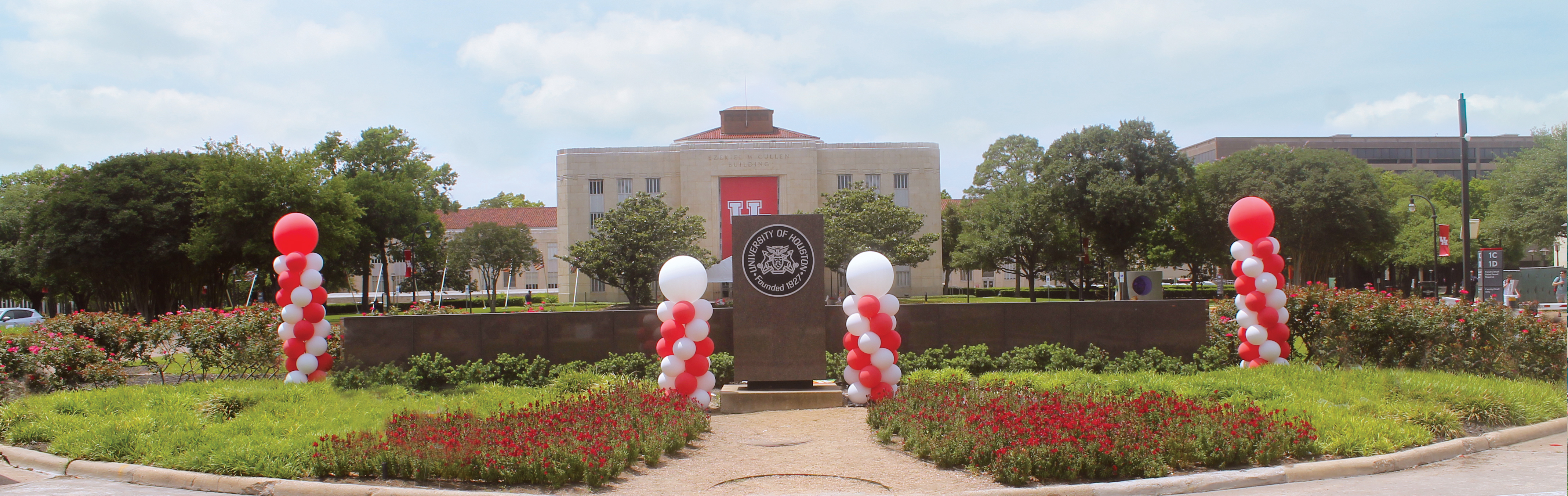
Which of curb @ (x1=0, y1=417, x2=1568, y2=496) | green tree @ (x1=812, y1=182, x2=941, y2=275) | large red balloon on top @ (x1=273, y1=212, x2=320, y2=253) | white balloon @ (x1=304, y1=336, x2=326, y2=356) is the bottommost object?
curb @ (x1=0, y1=417, x2=1568, y2=496)

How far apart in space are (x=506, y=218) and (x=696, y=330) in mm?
79390

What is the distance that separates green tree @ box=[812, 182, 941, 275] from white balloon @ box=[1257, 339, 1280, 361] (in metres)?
34.8

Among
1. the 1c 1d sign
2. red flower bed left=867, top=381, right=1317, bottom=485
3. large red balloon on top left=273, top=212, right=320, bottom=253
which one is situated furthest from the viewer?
large red balloon on top left=273, top=212, right=320, bottom=253

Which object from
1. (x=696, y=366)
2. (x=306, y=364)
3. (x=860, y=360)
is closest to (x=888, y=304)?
(x=860, y=360)

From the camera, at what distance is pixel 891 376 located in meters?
11.4

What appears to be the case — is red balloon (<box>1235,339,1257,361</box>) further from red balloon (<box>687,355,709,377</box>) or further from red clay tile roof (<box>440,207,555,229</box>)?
red clay tile roof (<box>440,207,555,229</box>)

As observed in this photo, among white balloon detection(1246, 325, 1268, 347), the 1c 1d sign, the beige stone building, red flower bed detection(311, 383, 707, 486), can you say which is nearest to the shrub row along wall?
white balloon detection(1246, 325, 1268, 347)

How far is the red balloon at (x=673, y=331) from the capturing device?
1127 centimetres

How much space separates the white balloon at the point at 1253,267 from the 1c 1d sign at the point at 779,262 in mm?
6540

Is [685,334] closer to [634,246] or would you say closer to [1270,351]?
[1270,351]

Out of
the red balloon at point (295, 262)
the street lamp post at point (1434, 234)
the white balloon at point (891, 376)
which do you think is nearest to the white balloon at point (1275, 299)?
the white balloon at point (891, 376)

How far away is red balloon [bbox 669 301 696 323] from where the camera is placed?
440 inches

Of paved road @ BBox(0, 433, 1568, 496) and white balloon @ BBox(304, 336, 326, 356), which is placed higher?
white balloon @ BBox(304, 336, 326, 356)

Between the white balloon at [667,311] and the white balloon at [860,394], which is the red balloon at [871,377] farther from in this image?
the white balloon at [667,311]
